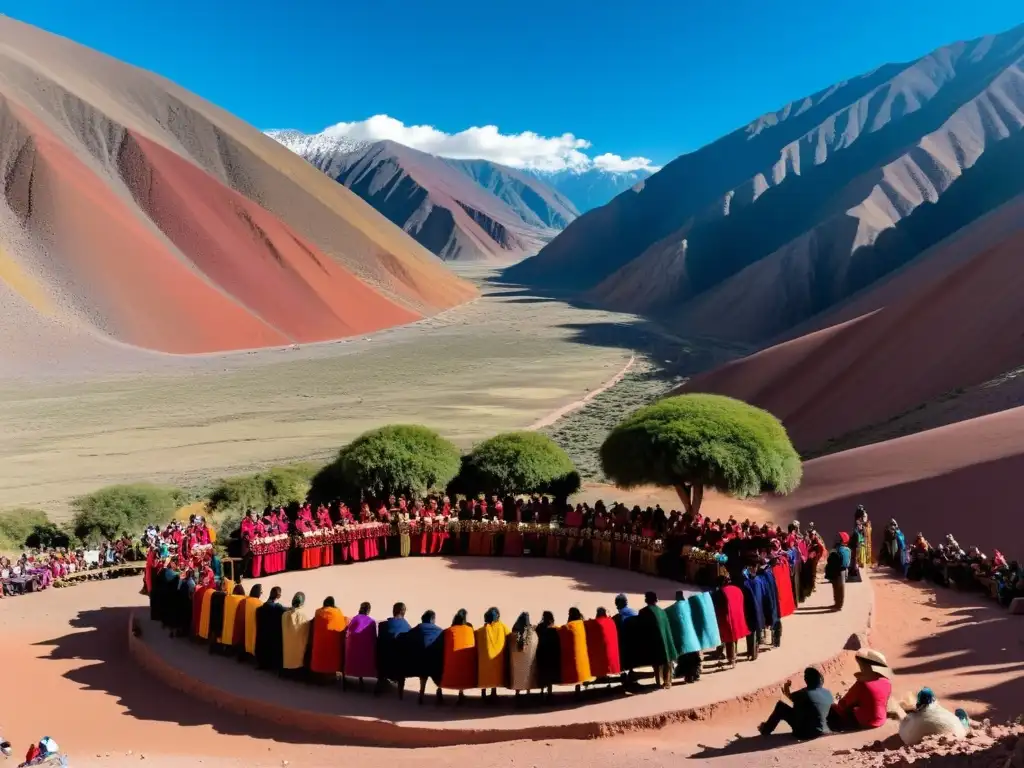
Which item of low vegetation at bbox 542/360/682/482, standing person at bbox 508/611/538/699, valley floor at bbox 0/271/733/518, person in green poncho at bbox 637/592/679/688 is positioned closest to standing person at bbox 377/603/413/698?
standing person at bbox 508/611/538/699

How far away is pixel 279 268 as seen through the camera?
90.4m

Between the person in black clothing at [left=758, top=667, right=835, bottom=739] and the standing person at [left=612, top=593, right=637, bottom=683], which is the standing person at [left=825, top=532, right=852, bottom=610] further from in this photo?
the person in black clothing at [left=758, top=667, right=835, bottom=739]

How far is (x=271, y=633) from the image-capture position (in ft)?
38.9

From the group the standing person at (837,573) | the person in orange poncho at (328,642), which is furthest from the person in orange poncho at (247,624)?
the standing person at (837,573)

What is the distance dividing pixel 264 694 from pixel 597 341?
3030 inches

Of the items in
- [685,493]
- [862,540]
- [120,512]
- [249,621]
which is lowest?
[249,621]

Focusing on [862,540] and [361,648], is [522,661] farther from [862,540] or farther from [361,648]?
[862,540]

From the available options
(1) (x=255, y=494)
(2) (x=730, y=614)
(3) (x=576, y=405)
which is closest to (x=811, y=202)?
(3) (x=576, y=405)

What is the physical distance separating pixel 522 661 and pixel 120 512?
58.3 feet

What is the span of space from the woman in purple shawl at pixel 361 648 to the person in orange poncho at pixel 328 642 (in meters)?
0.15

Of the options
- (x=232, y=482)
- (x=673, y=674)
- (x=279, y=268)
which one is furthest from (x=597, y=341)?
Answer: (x=673, y=674)

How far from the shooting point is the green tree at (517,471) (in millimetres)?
23234

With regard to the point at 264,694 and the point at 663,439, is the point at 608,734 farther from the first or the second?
the point at 663,439

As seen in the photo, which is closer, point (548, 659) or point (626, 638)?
point (548, 659)
